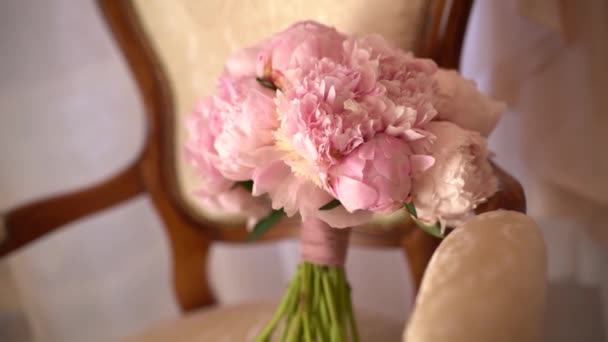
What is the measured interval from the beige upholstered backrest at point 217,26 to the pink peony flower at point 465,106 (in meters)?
0.15

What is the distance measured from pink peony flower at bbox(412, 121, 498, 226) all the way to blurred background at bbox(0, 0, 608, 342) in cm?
29

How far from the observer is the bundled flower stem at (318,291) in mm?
427

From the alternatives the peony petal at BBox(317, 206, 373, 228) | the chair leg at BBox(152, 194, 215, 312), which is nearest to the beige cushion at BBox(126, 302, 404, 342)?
the chair leg at BBox(152, 194, 215, 312)

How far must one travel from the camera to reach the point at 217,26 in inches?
24.9

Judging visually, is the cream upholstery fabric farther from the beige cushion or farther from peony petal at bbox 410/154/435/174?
the beige cushion

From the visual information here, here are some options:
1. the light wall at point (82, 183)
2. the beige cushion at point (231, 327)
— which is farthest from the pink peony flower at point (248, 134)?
the light wall at point (82, 183)

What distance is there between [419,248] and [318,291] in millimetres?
219

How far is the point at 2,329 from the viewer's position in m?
0.97

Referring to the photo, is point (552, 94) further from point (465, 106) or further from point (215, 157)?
point (215, 157)

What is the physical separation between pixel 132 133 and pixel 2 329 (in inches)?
18.3

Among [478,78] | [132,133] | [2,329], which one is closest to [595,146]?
[478,78]

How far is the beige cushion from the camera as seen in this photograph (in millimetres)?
614

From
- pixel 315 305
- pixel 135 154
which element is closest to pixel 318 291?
pixel 315 305

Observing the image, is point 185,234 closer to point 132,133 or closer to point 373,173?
point 132,133
